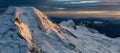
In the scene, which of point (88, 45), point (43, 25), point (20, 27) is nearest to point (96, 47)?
point (88, 45)

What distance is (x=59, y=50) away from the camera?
168000mm

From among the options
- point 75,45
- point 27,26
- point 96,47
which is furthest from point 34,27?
point 96,47

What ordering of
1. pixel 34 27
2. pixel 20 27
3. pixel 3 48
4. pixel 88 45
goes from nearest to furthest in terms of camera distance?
pixel 3 48 < pixel 20 27 < pixel 34 27 < pixel 88 45

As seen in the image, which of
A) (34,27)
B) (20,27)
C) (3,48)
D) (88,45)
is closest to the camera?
(3,48)

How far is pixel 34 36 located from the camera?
170 metres

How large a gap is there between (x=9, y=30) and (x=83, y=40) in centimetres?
3877

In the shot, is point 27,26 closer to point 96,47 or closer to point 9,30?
point 9,30

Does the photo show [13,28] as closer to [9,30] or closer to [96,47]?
[9,30]

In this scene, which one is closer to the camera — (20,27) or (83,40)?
(20,27)

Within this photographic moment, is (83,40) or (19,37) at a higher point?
(19,37)

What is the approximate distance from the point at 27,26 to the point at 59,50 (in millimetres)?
12707

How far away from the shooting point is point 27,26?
171 meters

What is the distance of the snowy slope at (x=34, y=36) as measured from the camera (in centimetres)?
15275

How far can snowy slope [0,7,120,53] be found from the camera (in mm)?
152750
